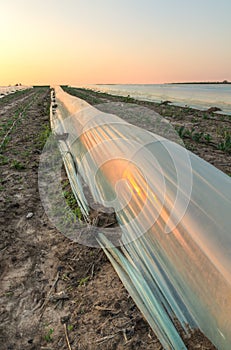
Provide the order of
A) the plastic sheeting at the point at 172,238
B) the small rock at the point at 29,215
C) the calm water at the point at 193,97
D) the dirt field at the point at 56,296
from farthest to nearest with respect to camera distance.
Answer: the calm water at the point at 193,97 < the small rock at the point at 29,215 < the dirt field at the point at 56,296 < the plastic sheeting at the point at 172,238

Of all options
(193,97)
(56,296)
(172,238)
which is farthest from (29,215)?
(193,97)

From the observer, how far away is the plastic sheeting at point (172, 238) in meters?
1.51

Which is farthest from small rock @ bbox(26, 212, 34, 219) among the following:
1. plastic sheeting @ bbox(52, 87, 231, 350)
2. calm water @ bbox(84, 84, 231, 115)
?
calm water @ bbox(84, 84, 231, 115)

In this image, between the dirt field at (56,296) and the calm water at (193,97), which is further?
the calm water at (193,97)

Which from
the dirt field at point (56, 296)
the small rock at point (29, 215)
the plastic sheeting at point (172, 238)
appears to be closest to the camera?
the plastic sheeting at point (172, 238)

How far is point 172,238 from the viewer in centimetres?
180

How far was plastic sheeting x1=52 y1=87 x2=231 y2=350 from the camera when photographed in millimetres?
1514

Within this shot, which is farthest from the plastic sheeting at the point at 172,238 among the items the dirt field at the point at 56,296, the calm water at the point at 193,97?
the calm water at the point at 193,97

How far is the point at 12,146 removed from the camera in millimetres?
6805

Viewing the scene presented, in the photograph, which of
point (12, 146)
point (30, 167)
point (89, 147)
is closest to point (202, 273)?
point (89, 147)

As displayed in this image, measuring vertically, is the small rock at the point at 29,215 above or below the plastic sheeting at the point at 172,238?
below

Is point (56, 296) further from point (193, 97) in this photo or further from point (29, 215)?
point (193, 97)

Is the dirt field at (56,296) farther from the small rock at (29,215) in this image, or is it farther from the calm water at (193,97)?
the calm water at (193,97)

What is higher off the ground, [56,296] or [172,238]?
[172,238]
